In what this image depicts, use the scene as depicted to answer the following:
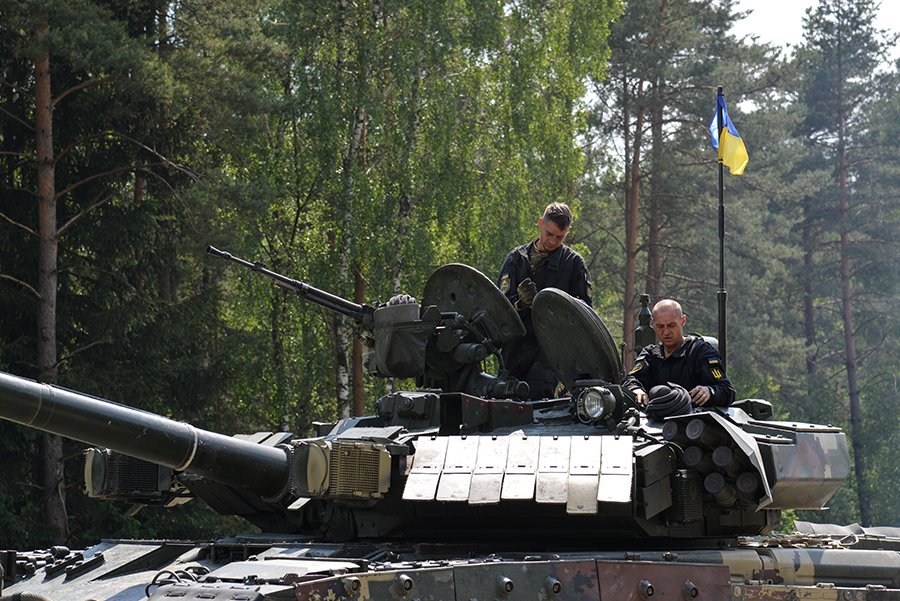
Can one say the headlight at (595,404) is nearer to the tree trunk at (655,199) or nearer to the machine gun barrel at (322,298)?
the machine gun barrel at (322,298)

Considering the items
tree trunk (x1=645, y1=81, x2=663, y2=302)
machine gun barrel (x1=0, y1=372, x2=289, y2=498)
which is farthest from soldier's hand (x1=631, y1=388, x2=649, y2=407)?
tree trunk (x1=645, y1=81, x2=663, y2=302)

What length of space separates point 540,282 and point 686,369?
167 centimetres

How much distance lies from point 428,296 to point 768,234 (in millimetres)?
36483

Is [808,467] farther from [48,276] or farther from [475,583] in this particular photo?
[48,276]

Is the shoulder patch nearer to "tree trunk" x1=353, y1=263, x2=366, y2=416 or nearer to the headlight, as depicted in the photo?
the headlight

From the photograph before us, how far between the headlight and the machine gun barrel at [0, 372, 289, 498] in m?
2.29

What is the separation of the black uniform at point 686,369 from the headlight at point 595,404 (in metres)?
0.93

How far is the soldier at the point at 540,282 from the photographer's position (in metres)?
12.1

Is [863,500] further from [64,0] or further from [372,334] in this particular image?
[372,334]

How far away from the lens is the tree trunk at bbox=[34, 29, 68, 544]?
23.8 m

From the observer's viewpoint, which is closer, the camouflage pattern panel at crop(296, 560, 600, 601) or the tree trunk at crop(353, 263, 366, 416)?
the camouflage pattern panel at crop(296, 560, 600, 601)

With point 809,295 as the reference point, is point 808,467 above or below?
below

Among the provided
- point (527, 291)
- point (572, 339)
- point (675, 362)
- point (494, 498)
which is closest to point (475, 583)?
point (494, 498)

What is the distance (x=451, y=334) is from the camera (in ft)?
39.0
